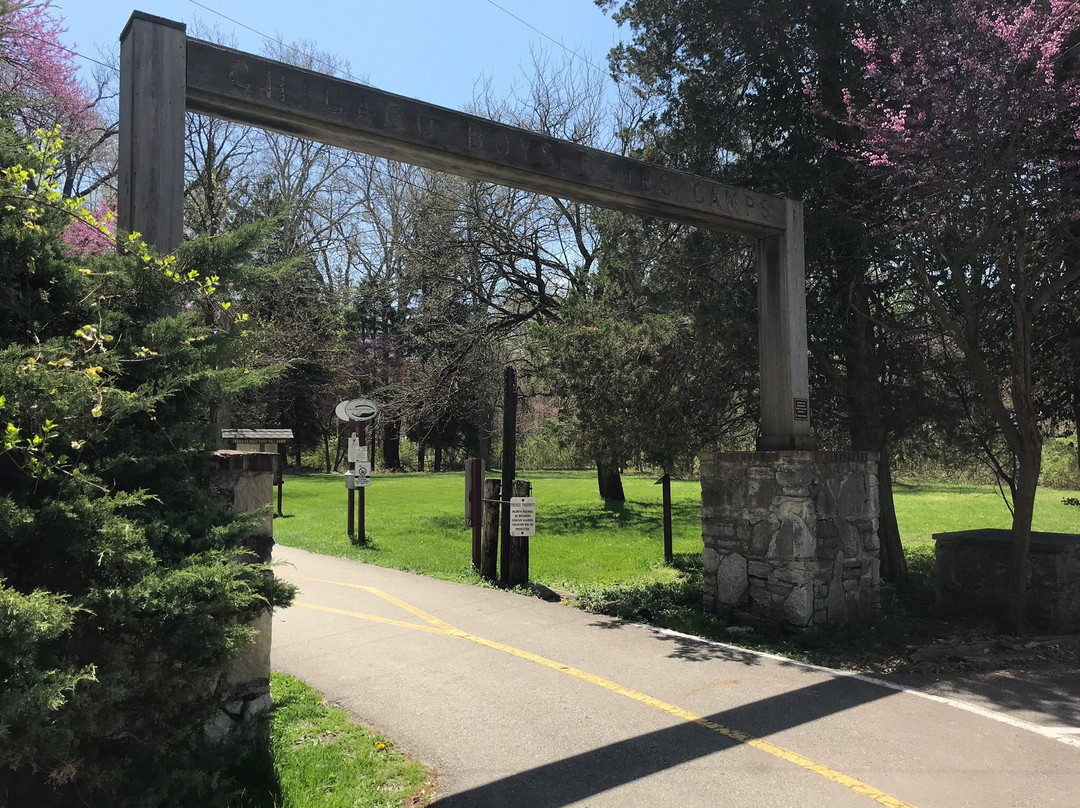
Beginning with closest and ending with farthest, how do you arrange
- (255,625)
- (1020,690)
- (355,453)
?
(255,625)
(1020,690)
(355,453)

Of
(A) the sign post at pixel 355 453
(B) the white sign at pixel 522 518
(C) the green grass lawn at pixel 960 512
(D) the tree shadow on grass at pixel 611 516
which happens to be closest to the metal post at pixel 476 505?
(B) the white sign at pixel 522 518

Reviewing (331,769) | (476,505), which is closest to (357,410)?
(476,505)

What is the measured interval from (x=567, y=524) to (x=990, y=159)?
10.8 metres

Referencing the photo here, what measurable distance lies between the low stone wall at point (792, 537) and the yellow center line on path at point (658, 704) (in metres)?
2.39

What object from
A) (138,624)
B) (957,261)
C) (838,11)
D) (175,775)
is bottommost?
(175,775)

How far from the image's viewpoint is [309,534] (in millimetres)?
14656

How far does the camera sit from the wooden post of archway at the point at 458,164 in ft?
14.4

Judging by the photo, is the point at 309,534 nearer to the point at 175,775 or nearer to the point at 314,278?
the point at 175,775

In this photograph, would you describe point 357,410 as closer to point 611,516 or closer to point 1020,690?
point 611,516

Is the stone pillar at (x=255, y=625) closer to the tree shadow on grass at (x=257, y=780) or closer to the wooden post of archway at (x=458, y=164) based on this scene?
the tree shadow on grass at (x=257, y=780)

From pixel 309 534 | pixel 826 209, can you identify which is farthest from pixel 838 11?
pixel 309 534

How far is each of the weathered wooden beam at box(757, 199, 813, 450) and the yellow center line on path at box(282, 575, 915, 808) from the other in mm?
3026

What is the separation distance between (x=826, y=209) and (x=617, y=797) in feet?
22.8

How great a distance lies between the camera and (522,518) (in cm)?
964
